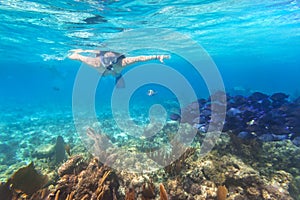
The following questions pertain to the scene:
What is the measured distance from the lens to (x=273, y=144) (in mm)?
7133

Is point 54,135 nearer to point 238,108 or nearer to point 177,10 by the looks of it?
point 177,10

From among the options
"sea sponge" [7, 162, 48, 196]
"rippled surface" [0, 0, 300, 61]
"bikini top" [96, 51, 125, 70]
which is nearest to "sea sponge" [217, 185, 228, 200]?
"sea sponge" [7, 162, 48, 196]

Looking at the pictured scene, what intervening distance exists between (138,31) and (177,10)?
207 inches

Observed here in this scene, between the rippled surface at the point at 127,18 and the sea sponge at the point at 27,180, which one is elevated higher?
the rippled surface at the point at 127,18

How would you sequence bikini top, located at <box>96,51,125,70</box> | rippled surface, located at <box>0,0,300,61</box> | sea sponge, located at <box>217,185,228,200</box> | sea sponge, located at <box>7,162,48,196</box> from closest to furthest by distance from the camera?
sea sponge, located at <box>217,185,228,200</box> < sea sponge, located at <box>7,162,48,196</box> < bikini top, located at <box>96,51,125,70</box> < rippled surface, located at <box>0,0,300,61</box>

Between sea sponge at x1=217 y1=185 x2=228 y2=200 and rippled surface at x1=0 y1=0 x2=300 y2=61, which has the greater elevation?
rippled surface at x1=0 y1=0 x2=300 y2=61

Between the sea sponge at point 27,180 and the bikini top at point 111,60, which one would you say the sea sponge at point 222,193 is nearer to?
the sea sponge at point 27,180

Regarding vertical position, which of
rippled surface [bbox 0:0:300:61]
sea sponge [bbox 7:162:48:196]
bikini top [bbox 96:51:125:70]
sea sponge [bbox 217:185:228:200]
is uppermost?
rippled surface [bbox 0:0:300:61]

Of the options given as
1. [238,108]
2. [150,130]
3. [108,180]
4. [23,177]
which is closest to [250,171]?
[238,108]

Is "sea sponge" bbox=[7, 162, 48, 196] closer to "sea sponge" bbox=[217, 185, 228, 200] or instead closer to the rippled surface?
"sea sponge" bbox=[217, 185, 228, 200]

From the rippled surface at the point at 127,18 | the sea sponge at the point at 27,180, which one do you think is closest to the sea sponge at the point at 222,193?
the sea sponge at the point at 27,180

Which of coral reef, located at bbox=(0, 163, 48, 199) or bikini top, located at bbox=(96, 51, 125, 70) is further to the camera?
bikini top, located at bbox=(96, 51, 125, 70)

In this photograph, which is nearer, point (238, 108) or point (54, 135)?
point (238, 108)

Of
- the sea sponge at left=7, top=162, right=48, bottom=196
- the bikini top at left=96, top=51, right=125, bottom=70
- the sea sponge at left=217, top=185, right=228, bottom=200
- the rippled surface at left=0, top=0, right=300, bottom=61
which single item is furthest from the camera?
the rippled surface at left=0, top=0, right=300, bottom=61
